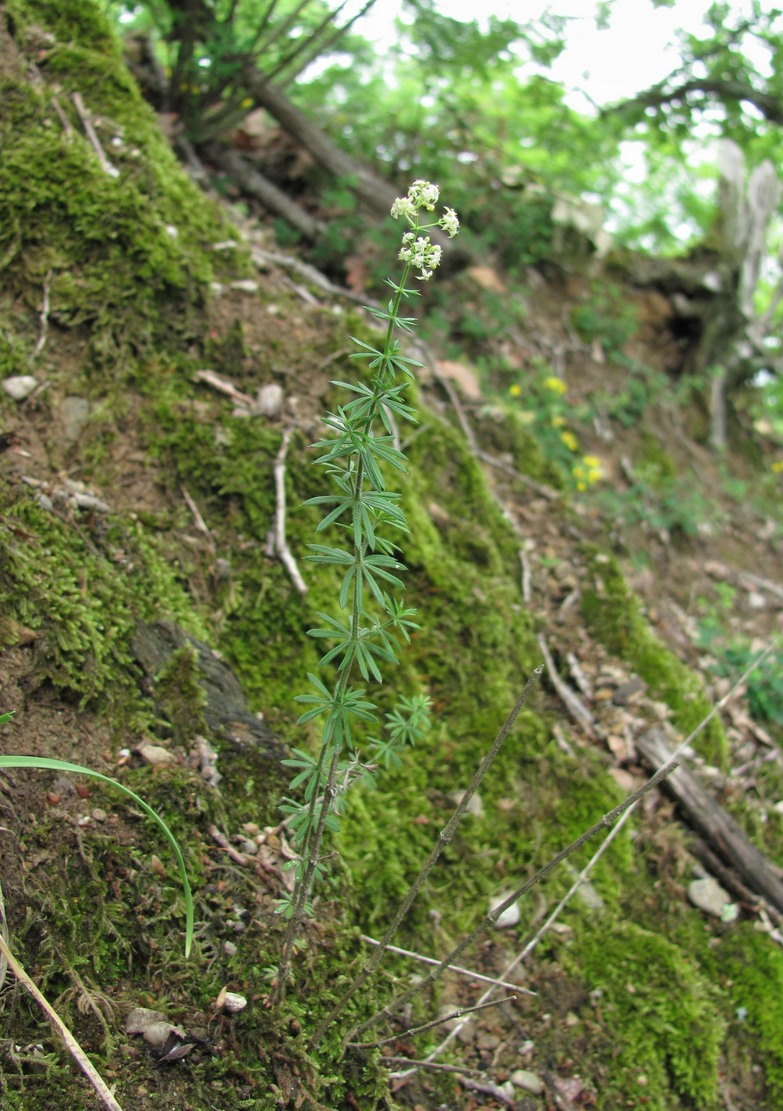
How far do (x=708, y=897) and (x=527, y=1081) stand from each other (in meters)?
1.17

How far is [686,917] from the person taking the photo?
299 centimetres

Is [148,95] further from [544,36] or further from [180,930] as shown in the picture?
[180,930]

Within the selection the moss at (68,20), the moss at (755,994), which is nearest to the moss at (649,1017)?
the moss at (755,994)

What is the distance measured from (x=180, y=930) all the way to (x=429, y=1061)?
77cm

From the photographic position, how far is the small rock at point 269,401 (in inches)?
127

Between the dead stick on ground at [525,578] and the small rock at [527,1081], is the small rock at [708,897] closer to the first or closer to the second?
the small rock at [527,1081]

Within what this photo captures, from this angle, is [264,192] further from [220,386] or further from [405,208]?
[405,208]

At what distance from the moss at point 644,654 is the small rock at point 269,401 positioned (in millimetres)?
1864

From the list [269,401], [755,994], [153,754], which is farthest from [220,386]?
[755,994]

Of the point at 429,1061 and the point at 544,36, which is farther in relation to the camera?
the point at 544,36

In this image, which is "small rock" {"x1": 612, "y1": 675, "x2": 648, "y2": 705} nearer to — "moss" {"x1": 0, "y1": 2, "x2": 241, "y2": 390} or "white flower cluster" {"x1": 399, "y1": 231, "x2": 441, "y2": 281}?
"moss" {"x1": 0, "y1": 2, "x2": 241, "y2": 390}

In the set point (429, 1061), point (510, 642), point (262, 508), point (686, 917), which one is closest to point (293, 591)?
point (262, 508)

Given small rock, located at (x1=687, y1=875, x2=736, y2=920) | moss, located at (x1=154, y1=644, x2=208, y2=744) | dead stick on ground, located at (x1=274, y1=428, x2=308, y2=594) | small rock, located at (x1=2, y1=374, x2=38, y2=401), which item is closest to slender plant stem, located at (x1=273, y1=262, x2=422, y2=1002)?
moss, located at (x1=154, y1=644, x2=208, y2=744)

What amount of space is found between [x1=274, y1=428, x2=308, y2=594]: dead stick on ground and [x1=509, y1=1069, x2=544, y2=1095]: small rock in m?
1.64
